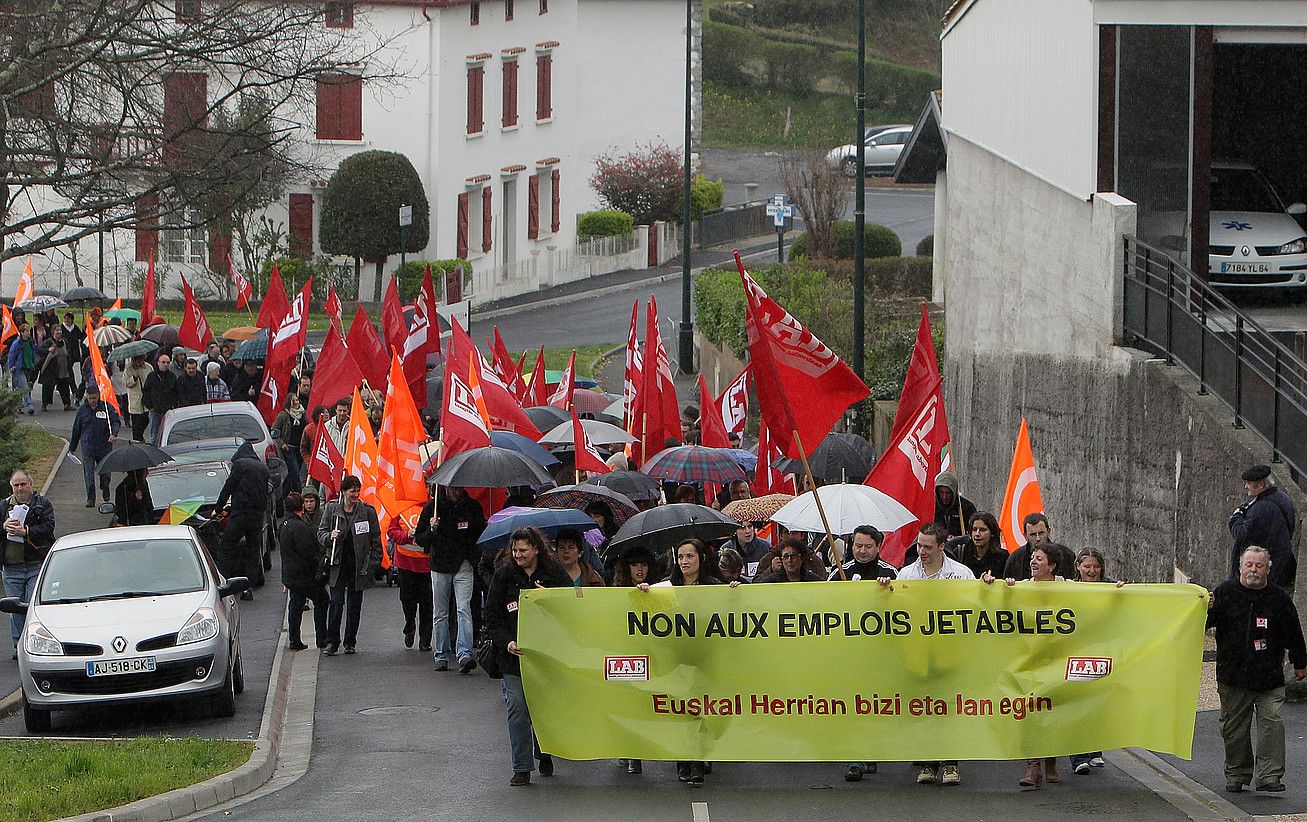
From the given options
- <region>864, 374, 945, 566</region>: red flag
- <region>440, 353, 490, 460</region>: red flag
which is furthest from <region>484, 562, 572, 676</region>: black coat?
<region>440, 353, 490, 460</region>: red flag

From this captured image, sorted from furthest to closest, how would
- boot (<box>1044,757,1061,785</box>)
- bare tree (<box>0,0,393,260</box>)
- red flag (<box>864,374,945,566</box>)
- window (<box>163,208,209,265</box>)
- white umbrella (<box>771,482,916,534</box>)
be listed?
window (<box>163,208,209,265</box>), bare tree (<box>0,0,393,260</box>), red flag (<box>864,374,945,566</box>), white umbrella (<box>771,482,916,534</box>), boot (<box>1044,757,1061,785</box>)

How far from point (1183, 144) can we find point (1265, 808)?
406 inches

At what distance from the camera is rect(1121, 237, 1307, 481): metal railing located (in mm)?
15102

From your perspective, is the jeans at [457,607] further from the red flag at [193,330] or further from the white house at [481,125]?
the white house at [481,125]

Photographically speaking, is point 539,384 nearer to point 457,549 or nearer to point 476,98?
point 457,549

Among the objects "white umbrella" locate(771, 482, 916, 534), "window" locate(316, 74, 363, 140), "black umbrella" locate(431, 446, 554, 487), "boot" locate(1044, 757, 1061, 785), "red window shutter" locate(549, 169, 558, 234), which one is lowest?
"boot" locate(1044, 757, 1061, 785)

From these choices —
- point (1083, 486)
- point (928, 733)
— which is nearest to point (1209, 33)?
point (1083, 486)

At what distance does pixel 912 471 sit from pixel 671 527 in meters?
2.30

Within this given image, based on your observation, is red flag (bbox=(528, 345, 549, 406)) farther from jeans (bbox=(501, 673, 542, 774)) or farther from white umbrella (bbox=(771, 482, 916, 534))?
jeans (bbox=(501, 673, 542, 774))

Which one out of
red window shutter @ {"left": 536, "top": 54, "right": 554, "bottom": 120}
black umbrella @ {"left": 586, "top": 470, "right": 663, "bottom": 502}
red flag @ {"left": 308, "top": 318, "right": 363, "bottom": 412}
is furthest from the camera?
red window shutter @ {"left": 536, "top": 54, "right": 554, "bottom": 120}

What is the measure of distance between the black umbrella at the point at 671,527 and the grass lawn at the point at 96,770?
316 centimetres

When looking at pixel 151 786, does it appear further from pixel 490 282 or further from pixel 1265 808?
pixel 490 282

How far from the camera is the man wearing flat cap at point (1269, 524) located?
521 inches

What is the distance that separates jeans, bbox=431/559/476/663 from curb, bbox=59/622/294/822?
2236 mm
